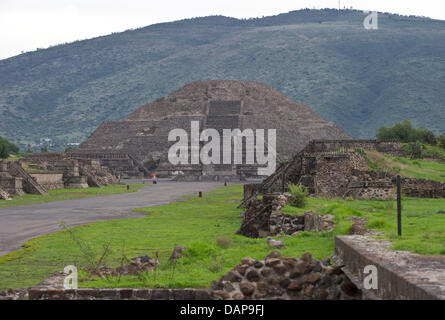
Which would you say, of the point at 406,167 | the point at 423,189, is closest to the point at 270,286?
the point at 423,189

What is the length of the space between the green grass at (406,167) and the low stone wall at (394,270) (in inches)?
686

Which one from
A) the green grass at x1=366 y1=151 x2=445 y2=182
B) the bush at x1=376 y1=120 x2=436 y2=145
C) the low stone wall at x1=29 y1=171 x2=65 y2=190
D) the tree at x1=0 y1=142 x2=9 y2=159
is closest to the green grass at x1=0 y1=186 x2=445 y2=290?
the green grass at x1=366 y1=151 x2=445 y2=182

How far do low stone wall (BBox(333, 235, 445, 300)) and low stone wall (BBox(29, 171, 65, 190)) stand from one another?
48578 mm

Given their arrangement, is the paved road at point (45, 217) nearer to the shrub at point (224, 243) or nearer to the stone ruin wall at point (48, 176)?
the shrub at point (224, 243)

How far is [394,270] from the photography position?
864cm

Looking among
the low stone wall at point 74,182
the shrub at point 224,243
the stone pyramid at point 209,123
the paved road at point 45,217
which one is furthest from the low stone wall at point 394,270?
the stone pyramid at point 209,123

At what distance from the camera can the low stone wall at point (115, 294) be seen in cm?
1084

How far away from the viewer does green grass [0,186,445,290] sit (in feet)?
38.9

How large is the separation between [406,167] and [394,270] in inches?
901

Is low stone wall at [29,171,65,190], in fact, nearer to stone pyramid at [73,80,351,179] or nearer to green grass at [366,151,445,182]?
stone pyramid at [73,80,351,179]
